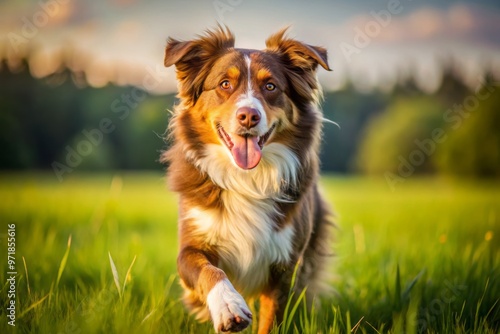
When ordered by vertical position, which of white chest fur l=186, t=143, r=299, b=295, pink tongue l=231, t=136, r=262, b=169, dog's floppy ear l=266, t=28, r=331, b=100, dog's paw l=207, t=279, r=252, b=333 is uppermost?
dog's floppy ear l=266, t=28, r=331, b=100

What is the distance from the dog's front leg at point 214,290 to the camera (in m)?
3.15

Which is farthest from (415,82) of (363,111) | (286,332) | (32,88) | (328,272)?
(286,332)

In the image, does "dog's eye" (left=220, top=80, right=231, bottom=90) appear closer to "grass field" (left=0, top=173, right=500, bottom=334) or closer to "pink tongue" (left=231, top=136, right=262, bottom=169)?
"pink tongue" (left=231, top=136, right=262, bottom=169)

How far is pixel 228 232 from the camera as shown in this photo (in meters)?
3.96

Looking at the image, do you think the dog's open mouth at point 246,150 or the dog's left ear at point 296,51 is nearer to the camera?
the dog's open mouth at point 246,150

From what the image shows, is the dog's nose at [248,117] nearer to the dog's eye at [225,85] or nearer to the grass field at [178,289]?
the dog's eye at [225,85]

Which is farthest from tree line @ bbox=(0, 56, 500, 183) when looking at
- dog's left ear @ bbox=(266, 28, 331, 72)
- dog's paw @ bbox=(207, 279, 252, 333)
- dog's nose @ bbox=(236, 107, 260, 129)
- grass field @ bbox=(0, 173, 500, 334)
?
dog's paw @ bbox=(207, 279, 252, 333)

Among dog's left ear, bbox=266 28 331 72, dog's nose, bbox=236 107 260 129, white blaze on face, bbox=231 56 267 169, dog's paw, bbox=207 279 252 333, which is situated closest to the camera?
dog's paw, bbox=207 279 252 333

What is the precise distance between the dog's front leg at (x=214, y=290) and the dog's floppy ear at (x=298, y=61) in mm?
1565

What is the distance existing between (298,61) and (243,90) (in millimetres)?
658

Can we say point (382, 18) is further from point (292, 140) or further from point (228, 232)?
point (228, 232)

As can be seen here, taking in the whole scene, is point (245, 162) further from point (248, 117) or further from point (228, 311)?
point (228, 311)

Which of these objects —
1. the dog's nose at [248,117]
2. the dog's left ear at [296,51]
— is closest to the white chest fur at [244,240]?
the dog's nose at [248,117]

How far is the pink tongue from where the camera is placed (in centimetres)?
391
